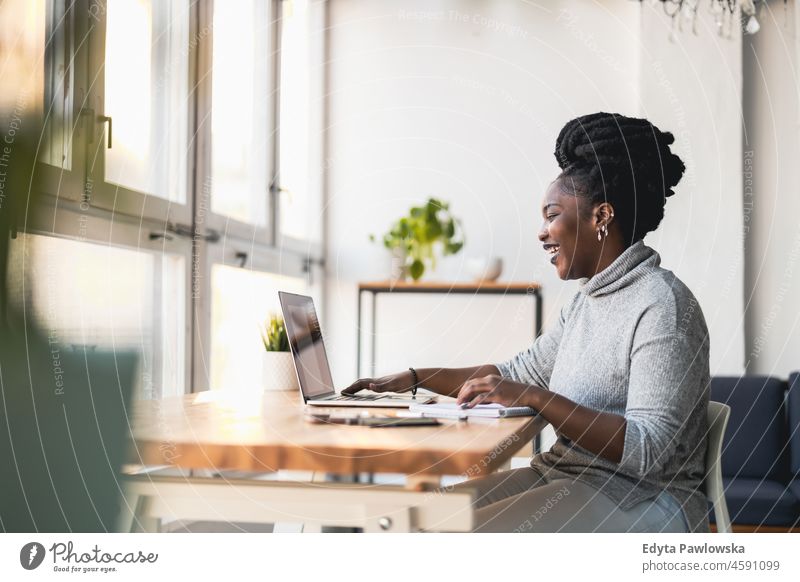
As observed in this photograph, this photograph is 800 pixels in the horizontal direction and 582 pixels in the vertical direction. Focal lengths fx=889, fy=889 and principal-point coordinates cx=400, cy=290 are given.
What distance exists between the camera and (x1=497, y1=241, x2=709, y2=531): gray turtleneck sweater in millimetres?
1333

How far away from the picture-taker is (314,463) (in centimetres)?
109

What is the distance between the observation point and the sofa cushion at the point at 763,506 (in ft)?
7.80

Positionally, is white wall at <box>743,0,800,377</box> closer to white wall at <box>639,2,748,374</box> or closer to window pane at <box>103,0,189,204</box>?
white wall at <box>639,2,748,374</box>

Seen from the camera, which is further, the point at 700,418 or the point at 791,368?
the point at 791,368

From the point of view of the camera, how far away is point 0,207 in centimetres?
157

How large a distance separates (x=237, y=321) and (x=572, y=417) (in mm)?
1666

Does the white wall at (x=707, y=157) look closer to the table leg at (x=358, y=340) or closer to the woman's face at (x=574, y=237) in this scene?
the table leg at (x=358, y=340)

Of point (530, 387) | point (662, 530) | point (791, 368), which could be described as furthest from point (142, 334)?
point (791, 368)

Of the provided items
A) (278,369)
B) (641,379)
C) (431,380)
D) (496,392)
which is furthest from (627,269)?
(278,369)

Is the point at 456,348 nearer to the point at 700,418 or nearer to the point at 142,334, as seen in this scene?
the point at 142,334

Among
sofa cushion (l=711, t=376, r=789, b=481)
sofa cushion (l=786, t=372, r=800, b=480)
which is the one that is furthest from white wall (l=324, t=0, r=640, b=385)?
sofa cushion (l=786, t=372, r=800, b=480)

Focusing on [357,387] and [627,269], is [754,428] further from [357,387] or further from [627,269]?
[357,387]

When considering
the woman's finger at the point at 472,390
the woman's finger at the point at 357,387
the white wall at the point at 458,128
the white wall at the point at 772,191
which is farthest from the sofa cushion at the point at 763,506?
the woman's finger at the point at 472,390
